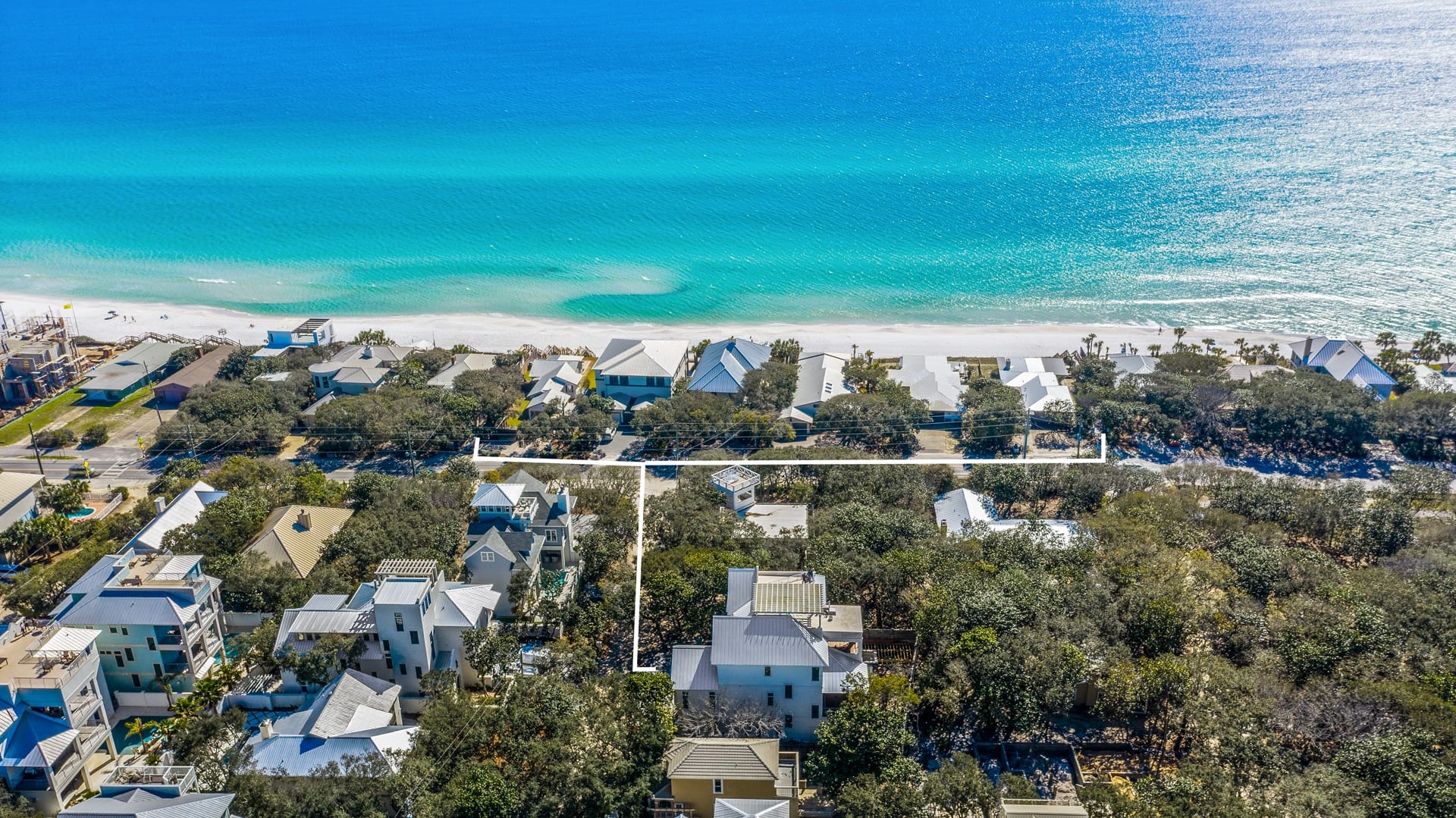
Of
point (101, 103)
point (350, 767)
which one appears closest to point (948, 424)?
point (350, 767)

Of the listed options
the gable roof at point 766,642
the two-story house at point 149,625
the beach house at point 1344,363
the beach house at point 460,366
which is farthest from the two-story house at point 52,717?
the beach house at point 1344,363

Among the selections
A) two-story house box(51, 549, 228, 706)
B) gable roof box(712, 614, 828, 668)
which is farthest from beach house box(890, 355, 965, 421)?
two-story house box(51, 549, 228, 706)

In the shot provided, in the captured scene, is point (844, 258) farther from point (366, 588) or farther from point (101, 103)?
point (101, 103)

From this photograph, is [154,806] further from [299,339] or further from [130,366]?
[130,366]

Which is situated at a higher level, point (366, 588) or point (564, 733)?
point (366, 588)

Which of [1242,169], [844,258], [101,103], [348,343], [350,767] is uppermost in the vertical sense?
[101,103]

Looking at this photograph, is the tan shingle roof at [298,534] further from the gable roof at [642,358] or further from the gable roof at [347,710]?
the gable roof at [642,358]
